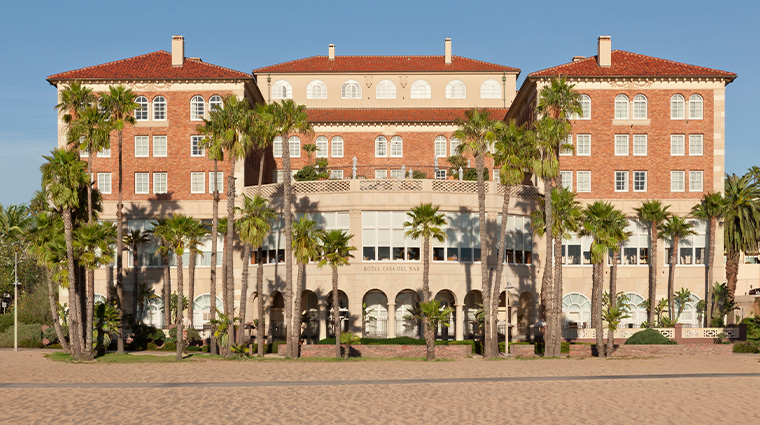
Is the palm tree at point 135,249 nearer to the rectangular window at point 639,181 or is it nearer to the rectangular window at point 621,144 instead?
the rectangular window at point 621,144

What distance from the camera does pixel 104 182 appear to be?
70.6 m

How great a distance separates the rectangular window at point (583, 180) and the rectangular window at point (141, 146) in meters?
32.1

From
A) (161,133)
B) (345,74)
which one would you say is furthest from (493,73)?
(161,133)

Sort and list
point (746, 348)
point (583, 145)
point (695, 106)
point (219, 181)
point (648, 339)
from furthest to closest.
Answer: point (695, 106) → point (583, 145) → point (219, 181) → point (648, 339) → point (746, 348)

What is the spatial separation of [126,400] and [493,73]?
222ft

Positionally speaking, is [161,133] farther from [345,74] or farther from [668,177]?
[668,177]

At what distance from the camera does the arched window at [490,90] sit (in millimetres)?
91812

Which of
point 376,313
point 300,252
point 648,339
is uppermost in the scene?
point 300,252

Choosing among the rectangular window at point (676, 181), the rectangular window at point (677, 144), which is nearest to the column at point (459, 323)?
the rectangular window at point (676, 181)

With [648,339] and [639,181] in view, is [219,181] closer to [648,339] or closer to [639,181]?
[639,181]

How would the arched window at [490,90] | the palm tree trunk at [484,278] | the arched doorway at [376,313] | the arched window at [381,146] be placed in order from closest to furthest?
the palm tree trunk at [484,278]
the arched doorway at [376,313]
the arched window at [381,146]
the arched window at [490,90]

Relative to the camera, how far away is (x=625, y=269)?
68.5 m

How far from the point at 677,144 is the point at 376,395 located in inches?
1827

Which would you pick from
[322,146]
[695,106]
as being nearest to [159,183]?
[322,146]
